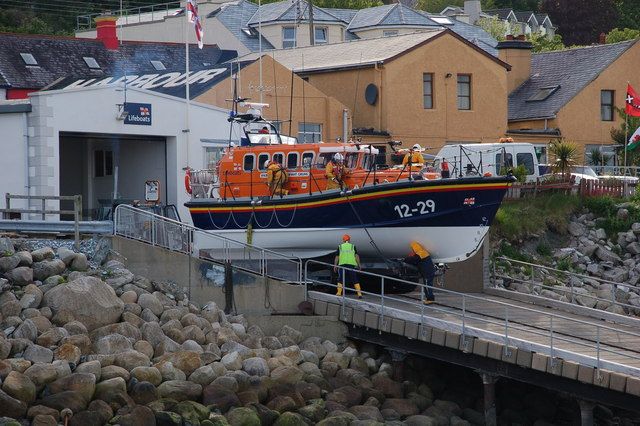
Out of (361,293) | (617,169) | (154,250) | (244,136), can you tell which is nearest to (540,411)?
(361,293)

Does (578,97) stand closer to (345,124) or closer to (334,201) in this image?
(345,124)

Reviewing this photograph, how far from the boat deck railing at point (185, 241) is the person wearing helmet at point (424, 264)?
7.33 feet

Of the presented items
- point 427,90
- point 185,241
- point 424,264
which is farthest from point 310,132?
point 424,264

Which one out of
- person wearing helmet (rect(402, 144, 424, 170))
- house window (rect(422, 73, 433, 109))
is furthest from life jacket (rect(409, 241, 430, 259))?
house window (rect(422, 73, 433, 109))

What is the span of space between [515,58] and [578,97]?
407 cm

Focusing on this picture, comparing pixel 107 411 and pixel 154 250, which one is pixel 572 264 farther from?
pixel 107 411

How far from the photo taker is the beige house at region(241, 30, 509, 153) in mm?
43688

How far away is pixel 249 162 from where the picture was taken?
3064 cm

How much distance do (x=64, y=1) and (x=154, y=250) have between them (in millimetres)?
47693

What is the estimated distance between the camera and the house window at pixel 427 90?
147ft

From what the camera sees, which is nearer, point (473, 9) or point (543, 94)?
point (543, 94)

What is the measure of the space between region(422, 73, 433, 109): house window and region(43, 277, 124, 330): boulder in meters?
21.3

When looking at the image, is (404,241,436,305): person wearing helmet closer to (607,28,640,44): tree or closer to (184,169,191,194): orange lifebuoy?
(184,169,191,194): orange lifebuoy

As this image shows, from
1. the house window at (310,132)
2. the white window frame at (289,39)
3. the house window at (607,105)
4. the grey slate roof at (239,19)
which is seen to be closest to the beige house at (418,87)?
the house window at (310,132)
